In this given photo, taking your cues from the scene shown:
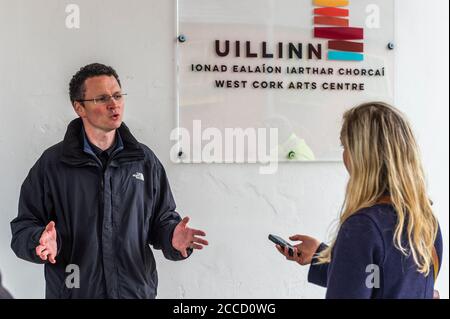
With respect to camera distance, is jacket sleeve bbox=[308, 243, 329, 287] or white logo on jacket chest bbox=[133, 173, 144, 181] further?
white logo on jacket chest bbox=[133, 173, 144, 181]

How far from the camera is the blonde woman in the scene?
1.53 meters

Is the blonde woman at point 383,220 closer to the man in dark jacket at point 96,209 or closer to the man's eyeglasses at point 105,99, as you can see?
the man in dark jacket at point 96,209

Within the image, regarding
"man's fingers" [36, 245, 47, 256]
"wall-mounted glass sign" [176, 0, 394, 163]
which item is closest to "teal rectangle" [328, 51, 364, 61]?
"wall-mounted glass sign" [176, 0, 394, 163]

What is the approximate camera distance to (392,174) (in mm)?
1606

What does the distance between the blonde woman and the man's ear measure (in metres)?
1.19

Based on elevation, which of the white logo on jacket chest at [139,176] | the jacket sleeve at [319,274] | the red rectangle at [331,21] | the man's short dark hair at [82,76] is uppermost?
the red rectangle at [331,21]

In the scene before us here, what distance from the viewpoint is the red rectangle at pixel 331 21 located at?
2668 mm

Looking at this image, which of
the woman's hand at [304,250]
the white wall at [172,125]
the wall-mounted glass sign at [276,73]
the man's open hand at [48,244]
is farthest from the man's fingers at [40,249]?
the woman's hand at [304,250]

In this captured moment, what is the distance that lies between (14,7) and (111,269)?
1.21 m

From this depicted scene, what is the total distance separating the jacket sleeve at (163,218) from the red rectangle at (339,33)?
1016mm

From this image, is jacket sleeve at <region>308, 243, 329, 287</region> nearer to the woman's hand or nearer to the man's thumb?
the woman's hand

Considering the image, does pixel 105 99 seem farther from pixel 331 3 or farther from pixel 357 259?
pixel 357 259

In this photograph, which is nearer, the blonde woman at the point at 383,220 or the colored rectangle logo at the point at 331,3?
the blonde woman at the point at 383,220
